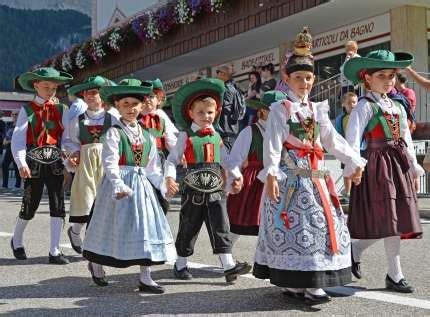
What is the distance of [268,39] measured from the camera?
18.2 meters

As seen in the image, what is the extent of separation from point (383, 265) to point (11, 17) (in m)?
63.5

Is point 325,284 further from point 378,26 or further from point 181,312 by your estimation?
point 378,26

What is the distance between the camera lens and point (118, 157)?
5203 mm

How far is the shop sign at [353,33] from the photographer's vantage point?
15.7m

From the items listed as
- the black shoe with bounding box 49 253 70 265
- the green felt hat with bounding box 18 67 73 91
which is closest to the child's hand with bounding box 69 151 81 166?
the green felt hat with bounding box 18 67 73 91

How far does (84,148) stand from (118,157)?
1.91 meters

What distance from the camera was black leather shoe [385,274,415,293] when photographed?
5.01 metres

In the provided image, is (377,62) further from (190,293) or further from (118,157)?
(190,293)

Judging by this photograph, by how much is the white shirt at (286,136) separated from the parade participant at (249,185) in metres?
1.22

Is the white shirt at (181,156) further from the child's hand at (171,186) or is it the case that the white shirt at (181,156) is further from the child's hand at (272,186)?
the child's hand at (272,186)

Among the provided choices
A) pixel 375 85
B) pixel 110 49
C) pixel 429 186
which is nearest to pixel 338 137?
pixel 375 85

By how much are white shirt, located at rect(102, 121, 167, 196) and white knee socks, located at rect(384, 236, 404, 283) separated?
1747mm

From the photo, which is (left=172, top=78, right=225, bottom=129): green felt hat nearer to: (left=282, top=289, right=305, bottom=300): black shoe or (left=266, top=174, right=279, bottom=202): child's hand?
(left=266, top=174, right=279, bottom=202): child's hand

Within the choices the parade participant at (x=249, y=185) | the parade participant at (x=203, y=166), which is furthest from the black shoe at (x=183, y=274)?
the parade participant at (x=249, y=185)
